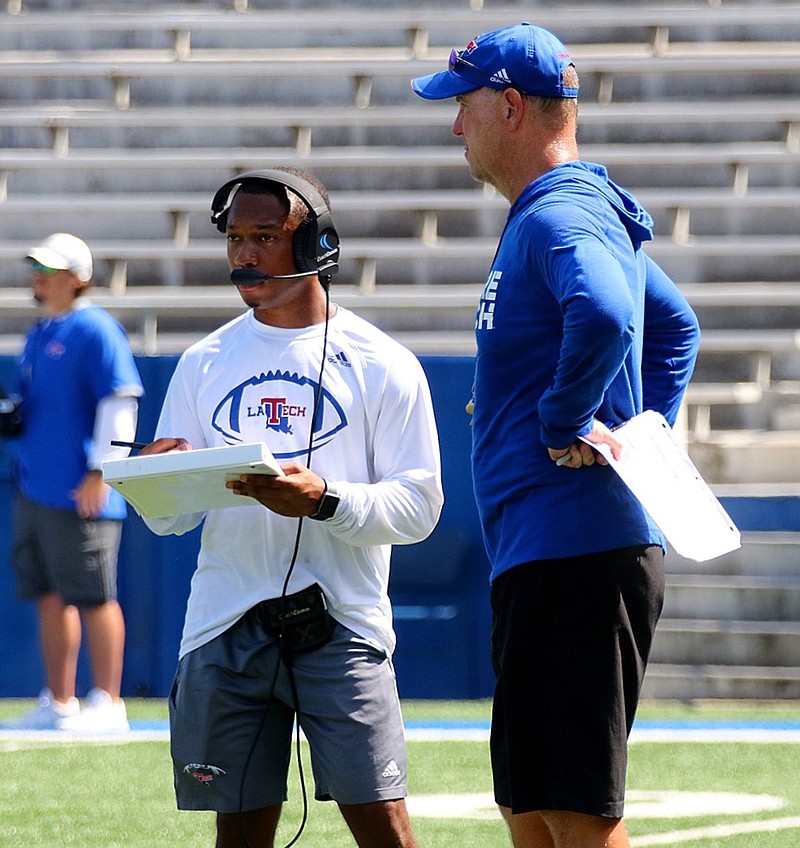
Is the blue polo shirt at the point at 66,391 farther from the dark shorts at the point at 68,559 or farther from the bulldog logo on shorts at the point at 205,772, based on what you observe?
the bulldog logo on shorts at the point at 205,772

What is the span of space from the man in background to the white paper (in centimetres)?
415

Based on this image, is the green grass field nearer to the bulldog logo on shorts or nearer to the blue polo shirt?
the blue polo shirt

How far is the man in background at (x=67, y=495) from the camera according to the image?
699cm

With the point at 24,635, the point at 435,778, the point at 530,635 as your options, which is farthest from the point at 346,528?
the point at 24,635

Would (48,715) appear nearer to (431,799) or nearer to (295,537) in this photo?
(431,799)

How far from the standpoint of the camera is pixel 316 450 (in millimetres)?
3475

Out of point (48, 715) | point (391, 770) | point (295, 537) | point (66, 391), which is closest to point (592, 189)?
point (295, 537)

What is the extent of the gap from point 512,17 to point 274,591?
10122 millimetres

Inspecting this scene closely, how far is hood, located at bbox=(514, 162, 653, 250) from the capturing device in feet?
10.0

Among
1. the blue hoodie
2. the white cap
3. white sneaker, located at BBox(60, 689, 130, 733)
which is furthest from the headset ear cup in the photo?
white sneaker, located at BBox(60, 689, 130, 733)

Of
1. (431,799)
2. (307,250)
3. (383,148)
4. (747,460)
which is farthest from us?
(383,148)

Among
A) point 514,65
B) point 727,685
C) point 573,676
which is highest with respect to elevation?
point 514,65

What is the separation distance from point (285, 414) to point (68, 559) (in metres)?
3.82

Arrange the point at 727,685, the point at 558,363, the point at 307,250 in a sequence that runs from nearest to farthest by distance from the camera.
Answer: the point at 558,363 → the point at 307,250 → the point at 727,685
